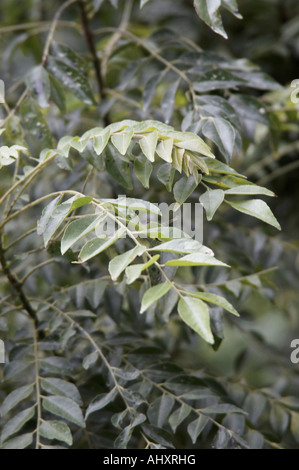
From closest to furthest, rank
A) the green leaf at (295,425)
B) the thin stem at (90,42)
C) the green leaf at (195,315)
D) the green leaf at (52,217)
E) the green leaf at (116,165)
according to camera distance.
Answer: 1. the green leaf at (195,315)
2. the green leaf at (52,217)
3. the green leaf at (116,165)
4. the green leaf at (295,425)
5. the thin stem at (90,42)

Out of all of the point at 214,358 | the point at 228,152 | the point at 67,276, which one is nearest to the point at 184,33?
the point at 67,276

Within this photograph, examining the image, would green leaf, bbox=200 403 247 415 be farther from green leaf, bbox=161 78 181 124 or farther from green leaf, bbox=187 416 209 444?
green leaf, bbox=161 78 181 124

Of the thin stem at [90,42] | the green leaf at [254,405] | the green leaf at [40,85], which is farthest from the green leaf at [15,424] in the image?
the thin stem at [90,42]

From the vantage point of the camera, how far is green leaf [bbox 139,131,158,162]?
62 cm

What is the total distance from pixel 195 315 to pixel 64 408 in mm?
275

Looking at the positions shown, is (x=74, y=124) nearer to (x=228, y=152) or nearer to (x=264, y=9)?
(x=228, y=152)

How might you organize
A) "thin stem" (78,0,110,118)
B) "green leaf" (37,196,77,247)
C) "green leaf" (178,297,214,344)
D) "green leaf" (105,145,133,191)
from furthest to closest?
"thin stem" (78,0,110,118) → "green leaf" (105,145,133,191) → "green leaf" (37,196,77,247) → "green leaf" (178,297,214,344)

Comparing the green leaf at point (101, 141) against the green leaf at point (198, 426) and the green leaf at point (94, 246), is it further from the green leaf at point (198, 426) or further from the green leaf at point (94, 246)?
the green leaf at point (198, 426)

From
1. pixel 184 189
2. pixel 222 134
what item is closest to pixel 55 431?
pixel 184 189

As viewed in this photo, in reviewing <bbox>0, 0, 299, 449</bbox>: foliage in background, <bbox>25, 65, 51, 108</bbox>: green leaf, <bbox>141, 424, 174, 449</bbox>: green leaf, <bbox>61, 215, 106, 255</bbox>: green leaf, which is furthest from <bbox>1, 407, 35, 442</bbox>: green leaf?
<bbox>25, 65, 51, 108</bbox>: green leaf

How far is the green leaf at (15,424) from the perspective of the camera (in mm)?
698

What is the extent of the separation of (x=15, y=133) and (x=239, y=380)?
0.57 m

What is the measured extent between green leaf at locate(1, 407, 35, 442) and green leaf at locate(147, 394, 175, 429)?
17cm

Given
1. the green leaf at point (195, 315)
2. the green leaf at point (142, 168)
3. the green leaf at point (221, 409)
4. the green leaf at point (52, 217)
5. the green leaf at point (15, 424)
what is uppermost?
the green leaf at point (142, 168)
